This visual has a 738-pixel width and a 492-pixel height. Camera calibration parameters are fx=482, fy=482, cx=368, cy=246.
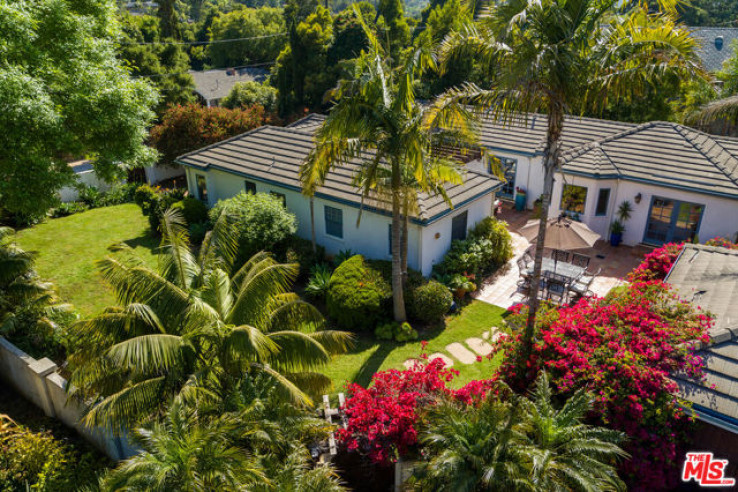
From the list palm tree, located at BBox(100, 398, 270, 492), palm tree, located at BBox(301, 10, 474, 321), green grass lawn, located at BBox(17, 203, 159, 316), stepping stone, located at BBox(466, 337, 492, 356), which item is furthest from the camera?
green grass lawn, located at BBox(17, 203, 159, 316)

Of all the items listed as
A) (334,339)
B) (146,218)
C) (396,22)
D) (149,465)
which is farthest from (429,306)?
(396,22)

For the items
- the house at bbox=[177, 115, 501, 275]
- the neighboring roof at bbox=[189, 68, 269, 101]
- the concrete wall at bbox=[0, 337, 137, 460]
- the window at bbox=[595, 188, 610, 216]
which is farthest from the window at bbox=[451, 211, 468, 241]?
the neighboring roof at bbox=[189, 68, 269, 101]

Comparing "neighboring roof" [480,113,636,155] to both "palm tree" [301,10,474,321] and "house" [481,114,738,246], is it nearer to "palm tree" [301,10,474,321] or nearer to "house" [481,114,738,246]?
"house" [481,114,738,246]

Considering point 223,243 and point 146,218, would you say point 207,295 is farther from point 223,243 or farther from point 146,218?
point 146,218

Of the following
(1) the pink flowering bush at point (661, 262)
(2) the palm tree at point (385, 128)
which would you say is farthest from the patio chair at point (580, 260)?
(2) the palm tree at point (385, 128)

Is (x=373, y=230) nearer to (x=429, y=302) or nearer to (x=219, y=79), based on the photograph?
(x=429, y=302)

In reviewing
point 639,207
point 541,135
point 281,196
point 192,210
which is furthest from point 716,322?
point 192,210

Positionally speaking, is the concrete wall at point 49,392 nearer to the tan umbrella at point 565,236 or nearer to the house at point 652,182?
the tan umbrella at point 565,236
